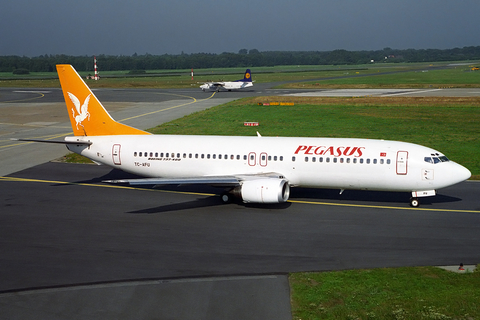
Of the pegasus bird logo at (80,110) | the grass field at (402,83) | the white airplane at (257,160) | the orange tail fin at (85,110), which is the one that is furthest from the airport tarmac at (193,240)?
the grass field at (402,83)

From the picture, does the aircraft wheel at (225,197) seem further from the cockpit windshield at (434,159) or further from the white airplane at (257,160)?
the cockpit windshield at (434,159)

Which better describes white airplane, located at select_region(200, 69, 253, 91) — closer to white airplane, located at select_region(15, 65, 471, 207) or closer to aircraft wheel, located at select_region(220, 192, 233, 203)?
white airplane, located at select_region(15, 65, 471, 207)

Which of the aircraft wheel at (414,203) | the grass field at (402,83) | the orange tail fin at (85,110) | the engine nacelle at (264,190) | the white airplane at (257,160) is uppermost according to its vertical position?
the grass field at (402,83)

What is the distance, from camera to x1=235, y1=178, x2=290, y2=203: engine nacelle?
29.0 meters

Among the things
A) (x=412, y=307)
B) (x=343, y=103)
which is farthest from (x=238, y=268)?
(x=343, y=103)

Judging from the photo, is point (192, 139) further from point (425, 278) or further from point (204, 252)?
point (425, 278)

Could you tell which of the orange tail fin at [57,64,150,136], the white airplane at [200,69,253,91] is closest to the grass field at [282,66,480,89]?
the white airplane at [200,69,253,91]

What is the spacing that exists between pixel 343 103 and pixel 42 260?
73.2 m

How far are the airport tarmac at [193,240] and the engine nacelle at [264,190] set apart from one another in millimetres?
1075

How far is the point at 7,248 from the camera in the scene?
79.2ft

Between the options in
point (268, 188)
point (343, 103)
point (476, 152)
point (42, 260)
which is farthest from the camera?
point (343, 103)

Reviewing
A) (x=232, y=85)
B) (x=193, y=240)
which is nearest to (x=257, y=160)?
(x=193, y=240)

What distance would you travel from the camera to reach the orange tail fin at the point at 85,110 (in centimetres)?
3588

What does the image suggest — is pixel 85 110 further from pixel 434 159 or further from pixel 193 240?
pixel 434 159
